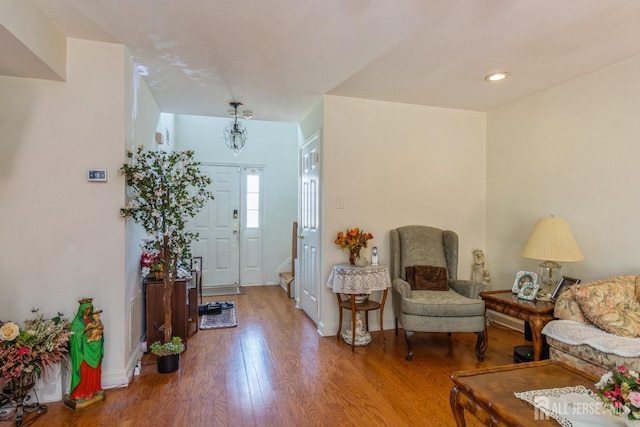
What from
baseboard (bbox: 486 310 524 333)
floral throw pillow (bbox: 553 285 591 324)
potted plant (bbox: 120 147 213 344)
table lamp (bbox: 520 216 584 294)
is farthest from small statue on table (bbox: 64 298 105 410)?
baseboard (bbox: 486 310 524 333)

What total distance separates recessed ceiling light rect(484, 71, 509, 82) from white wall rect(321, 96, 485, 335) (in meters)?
0.84

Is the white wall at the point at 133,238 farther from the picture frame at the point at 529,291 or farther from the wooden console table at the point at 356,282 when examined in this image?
the picture frame at the point at 529,291

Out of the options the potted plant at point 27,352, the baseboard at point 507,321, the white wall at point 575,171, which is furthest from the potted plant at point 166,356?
the white wall at point 575,171

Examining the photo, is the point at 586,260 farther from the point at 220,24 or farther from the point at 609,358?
the point at 220,24

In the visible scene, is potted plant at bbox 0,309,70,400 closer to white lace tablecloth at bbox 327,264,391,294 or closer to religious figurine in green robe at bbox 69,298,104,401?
religious figurine in green robe at bbox 69,298,104,401

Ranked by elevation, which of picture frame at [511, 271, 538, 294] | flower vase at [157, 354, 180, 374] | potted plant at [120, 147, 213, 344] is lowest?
flower vase at [157, 354, 180, 374]

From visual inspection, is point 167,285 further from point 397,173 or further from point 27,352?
point 397,173

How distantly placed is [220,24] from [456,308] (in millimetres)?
2710

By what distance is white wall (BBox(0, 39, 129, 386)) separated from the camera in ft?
7.25

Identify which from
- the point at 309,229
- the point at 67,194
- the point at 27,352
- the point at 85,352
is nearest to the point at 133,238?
the point at 67,194

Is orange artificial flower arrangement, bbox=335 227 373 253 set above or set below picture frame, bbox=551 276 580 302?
above

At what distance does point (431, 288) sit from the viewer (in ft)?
10.8

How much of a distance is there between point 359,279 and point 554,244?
5.16 feet

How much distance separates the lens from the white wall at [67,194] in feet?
7.25
